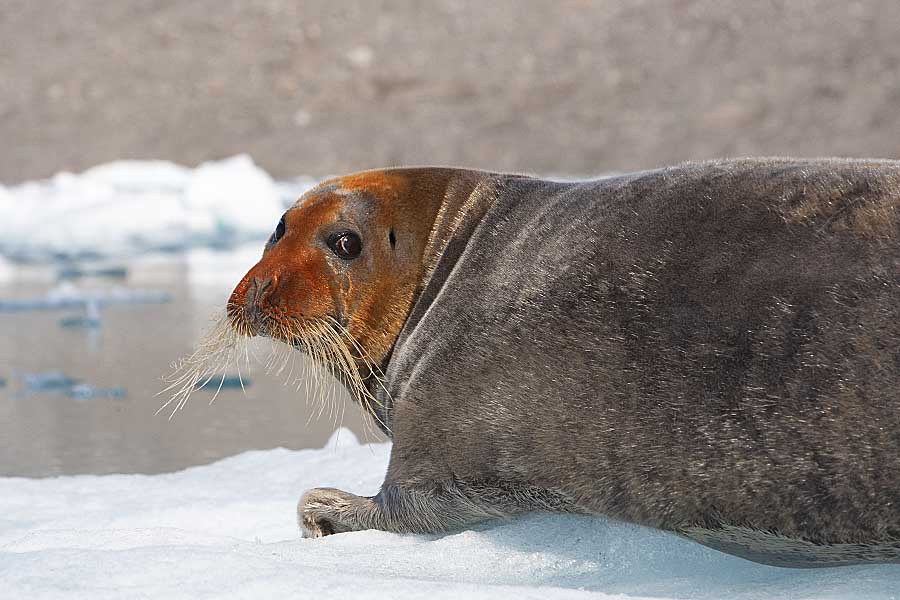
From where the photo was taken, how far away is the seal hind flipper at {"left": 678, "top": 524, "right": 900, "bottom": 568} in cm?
170

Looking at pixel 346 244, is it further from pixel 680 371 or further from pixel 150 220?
pixel 150 220

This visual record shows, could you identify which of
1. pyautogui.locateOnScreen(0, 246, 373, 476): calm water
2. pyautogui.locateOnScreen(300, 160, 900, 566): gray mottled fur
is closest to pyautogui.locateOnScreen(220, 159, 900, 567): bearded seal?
pyautogui.locateOnScreen(300, 160, 900, 566): gray mottled fur

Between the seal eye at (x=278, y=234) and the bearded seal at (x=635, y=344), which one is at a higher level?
the seal eye at (x=278, y=234)

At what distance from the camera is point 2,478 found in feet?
9.52

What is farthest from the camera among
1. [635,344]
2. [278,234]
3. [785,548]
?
[278,234]

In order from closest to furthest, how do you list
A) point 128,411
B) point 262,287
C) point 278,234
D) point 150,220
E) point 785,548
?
point 785,548 → point 262,287 → point 278,234 → point 128,411 → point 150,220

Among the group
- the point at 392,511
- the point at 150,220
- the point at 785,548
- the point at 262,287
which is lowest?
the point at 785,548

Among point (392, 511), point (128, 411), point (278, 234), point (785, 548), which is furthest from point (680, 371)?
point (128, 411)

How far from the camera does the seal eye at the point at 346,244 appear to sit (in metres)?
2.35

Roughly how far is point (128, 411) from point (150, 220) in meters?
7.49

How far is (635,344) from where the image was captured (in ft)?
6.12

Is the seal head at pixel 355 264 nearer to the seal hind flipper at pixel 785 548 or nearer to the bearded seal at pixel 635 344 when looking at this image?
the bearded seal at pixel 635 344

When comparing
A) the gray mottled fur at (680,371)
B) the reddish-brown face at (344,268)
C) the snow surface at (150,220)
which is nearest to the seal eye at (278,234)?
the reddish-brown face at (344,268)

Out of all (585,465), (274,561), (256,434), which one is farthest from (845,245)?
(256,434)
